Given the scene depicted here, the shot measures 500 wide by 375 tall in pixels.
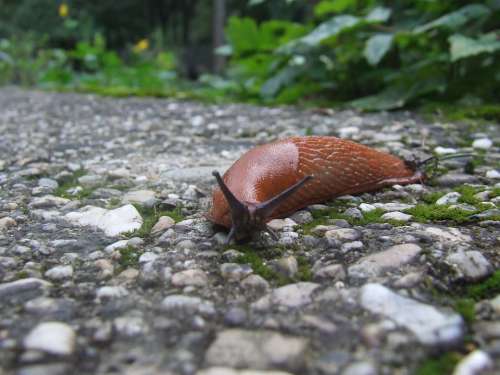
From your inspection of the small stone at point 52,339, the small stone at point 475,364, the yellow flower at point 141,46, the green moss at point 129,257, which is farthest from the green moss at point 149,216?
the yellow flower at point 141,46

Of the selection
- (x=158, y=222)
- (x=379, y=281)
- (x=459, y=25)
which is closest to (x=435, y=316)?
(x=379, y=281)

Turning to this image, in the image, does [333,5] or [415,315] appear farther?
[333,5]

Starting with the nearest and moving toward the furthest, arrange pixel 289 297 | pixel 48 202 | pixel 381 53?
1. pixel 289 297
2. pixel 48 202
3. pixel 381 53

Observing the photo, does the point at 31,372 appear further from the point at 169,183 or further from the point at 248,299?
the point at 169,183

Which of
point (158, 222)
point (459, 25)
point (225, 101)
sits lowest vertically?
point (225, 101)

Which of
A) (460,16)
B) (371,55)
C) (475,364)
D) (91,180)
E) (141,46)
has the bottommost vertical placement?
(141,46)

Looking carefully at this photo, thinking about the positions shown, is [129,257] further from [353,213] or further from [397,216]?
[397,216]

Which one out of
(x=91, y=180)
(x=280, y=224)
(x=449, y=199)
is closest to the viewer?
(x=280, y=224)

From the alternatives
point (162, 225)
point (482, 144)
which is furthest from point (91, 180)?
point (482, 144)
